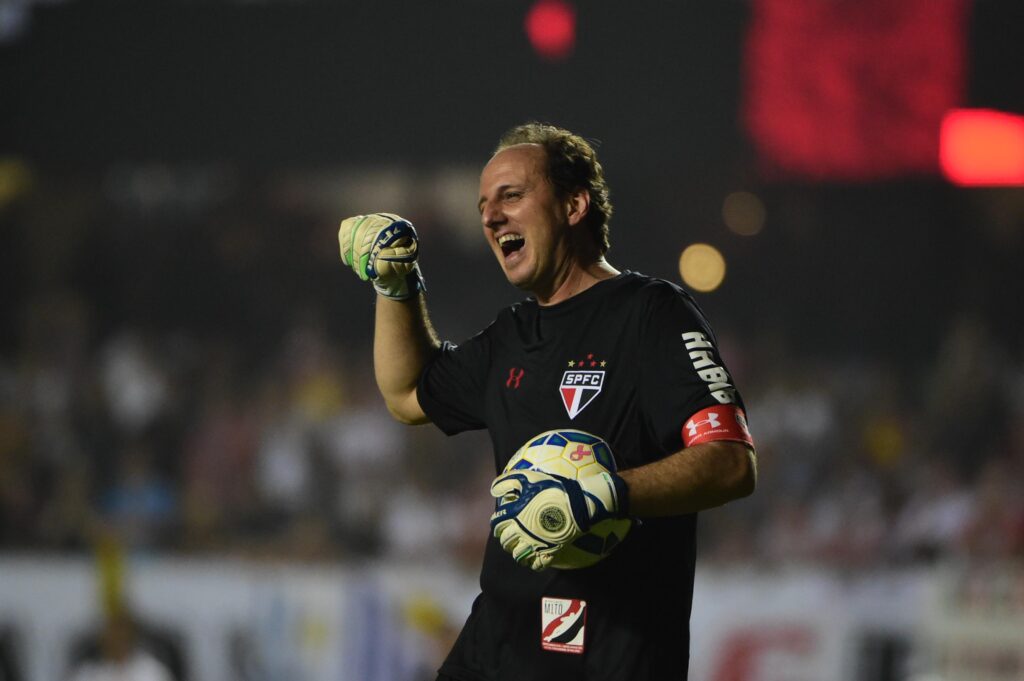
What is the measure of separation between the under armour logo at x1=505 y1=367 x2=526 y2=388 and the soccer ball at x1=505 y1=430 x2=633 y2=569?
1.22ft

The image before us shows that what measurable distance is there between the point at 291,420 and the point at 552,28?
2.94 metres

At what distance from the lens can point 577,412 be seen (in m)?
3.01

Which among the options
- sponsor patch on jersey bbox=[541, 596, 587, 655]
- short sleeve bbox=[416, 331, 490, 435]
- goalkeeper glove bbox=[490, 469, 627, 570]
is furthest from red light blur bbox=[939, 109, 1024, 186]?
goalkeeper glove bbox=[490, 469, 627, 570]

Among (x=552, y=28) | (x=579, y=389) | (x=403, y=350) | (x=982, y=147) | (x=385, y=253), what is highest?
(x=552, y=28)

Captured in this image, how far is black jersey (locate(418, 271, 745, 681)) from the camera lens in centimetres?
290

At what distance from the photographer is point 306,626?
780cm

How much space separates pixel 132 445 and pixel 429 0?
3.35 meters

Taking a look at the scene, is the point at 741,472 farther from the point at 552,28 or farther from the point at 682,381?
the point at 552,28

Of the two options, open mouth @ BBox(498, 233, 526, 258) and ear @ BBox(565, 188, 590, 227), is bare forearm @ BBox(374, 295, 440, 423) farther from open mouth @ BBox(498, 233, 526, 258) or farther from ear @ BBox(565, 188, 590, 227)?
ear @ BBox(565, 188, 590, 227)

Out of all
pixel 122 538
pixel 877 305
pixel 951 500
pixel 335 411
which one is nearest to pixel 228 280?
pixel 335 411

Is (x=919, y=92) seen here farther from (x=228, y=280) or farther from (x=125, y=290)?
(x=125, y=290)

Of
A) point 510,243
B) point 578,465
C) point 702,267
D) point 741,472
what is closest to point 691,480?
point 741,472

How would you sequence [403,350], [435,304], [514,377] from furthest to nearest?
[435,304] → [403,350] → [514,377]

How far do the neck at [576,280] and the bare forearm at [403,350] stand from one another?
45 centimetres
